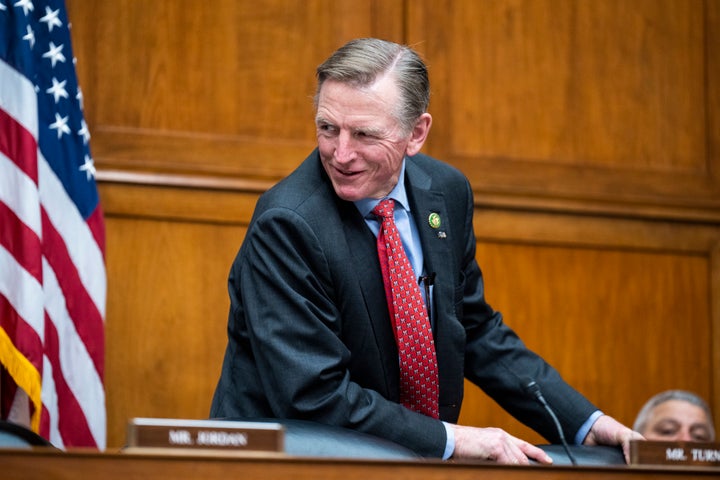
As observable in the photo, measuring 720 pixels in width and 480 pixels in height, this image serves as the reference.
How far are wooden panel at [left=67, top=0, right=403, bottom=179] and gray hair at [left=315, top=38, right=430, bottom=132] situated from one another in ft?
4.68

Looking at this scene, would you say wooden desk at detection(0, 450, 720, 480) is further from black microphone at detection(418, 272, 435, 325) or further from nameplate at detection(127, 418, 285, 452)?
black microphone at detection(418, 272, 435, 325)

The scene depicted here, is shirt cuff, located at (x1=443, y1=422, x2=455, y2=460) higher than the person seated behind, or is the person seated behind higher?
shirt cuff, located at (x1=443, y1=422, x2=455, y2=460)

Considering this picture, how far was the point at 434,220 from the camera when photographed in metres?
2.60

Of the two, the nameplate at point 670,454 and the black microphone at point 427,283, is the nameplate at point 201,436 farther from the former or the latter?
the black microphone at point 427,283

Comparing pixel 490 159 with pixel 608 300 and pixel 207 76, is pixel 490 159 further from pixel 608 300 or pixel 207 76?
pixel 207 76

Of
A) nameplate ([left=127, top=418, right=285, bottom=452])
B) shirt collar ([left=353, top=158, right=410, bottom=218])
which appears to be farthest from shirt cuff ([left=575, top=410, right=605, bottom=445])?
nameplate ([left=127, top=418, right=285, bottom=452])

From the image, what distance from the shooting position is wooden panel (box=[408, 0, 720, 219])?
4207mm

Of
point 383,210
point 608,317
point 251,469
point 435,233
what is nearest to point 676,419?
point 608,317

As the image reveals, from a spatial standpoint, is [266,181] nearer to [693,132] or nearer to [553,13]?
[553,13]

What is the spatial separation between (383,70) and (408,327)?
56 centimetres

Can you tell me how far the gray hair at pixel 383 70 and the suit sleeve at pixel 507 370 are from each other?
30cm

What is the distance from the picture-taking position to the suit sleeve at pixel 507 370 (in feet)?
8.54

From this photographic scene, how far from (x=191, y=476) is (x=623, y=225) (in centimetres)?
306

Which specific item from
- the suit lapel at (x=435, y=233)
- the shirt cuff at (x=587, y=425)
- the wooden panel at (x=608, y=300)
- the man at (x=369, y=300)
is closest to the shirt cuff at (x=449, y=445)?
the man at (x=369, y=300)
